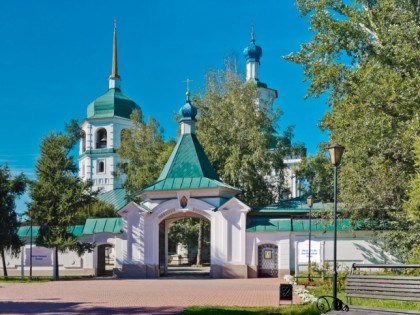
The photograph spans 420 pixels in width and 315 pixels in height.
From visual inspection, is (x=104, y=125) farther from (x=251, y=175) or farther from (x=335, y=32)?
(x=335, y=32)

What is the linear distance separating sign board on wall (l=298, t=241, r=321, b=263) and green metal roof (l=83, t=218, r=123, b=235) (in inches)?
333

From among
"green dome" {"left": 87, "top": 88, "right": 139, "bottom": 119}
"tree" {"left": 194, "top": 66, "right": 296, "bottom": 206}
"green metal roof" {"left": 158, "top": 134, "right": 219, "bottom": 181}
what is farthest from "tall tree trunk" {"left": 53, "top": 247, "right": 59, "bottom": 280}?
"green dome" {"left": 87, "top": 88, "right": 139, "bottom": 119}

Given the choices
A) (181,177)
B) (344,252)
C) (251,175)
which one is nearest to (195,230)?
(251,175)

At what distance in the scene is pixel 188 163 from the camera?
27156 mm

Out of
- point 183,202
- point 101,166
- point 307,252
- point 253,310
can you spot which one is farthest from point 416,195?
point 101,166

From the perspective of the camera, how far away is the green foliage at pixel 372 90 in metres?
17.1

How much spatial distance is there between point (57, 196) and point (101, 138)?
87.8ft

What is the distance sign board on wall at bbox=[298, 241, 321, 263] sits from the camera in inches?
861

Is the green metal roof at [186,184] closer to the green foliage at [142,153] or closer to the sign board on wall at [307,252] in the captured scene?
the sign board on wall at [307,252]

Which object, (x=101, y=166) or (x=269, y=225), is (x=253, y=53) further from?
(x=269, y=225)

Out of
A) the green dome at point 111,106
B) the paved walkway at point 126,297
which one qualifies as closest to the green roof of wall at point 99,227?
the paved walkway at point 126,297

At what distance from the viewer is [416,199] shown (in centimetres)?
1558

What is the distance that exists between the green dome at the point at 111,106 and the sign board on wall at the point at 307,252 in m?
30.1

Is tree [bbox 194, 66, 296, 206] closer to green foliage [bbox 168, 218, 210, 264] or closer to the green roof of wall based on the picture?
green foliage [bbox 168, 218, 210, 264]
